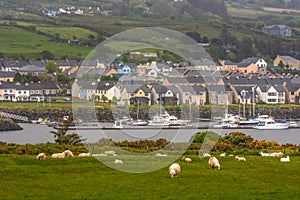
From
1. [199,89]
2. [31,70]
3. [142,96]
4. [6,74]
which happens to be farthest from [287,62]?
[142,96]

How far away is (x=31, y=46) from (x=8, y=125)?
42754 millimetres

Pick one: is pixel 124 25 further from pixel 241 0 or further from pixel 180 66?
pixel 241 0

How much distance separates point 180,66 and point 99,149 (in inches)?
2012

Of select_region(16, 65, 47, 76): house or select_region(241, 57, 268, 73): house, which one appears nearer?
select_region(16, 65, 47, 76): house

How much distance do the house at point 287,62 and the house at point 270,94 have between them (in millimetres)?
22520

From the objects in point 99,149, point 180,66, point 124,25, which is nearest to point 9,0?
point 124,25

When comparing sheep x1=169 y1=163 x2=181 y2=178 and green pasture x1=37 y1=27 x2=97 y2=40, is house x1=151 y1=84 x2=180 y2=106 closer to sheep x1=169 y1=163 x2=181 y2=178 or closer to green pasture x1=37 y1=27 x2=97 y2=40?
green pasture x1=37 y1=27 x2=97 y2=40

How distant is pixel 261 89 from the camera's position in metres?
77.9

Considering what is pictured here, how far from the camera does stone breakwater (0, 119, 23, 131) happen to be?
57594 millimetres

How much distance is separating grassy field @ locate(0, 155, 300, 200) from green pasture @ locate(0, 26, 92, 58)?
76.7 m

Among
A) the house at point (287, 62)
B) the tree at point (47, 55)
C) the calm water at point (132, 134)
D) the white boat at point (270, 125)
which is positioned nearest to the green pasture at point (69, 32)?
the tree at point (47, 55)

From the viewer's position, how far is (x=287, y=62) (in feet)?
334

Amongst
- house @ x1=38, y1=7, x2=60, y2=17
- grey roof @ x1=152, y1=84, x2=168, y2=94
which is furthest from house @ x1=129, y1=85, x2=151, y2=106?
house @ x1=38, y1=7, x2=60, y2=17

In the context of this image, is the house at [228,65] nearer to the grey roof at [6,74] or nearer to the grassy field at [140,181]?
the grey roof at [6,74]
